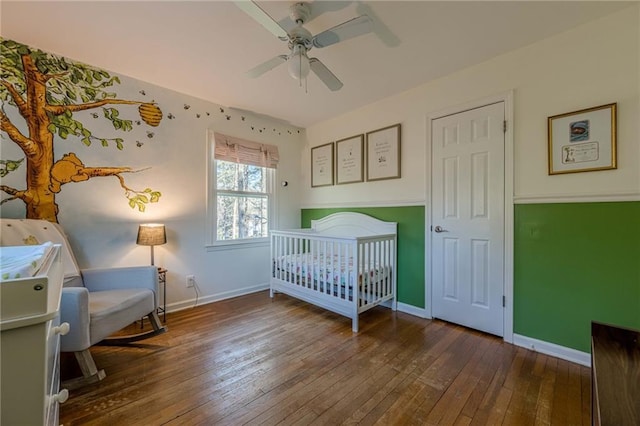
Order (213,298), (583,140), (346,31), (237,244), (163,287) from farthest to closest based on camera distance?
(237,244) → (213,298) → (163,287) → (583,140) → (346,31)

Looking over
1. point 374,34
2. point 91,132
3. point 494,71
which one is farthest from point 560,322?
point 91,132

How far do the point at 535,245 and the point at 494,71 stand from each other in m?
1.50

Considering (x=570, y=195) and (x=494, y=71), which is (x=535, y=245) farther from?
(x=494, y=71)

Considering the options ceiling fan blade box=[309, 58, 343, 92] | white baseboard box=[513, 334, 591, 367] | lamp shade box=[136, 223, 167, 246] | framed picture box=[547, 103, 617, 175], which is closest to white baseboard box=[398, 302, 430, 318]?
white baseboard box=[513, 334, 591, 367]

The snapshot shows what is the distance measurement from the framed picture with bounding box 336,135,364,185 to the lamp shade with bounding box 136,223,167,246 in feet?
7.03

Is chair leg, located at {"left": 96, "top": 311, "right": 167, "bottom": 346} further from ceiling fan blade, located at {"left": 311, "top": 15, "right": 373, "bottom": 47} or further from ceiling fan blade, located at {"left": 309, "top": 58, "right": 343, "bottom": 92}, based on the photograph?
ceiling fan blade, located at {"left": 311, "top": 15, "right": 373, "bottom": 47}

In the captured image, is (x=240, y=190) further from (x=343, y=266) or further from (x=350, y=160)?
(x=343, y=266)

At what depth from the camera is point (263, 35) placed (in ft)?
6.42

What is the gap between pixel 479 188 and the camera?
91.8 inches

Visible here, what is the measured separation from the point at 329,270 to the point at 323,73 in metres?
1.76

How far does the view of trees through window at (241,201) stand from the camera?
129 inches

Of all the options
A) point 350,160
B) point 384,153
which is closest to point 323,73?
point 384,153

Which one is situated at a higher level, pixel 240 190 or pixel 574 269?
pixel 240 190

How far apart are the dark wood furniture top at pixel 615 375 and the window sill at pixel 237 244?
316 centimetres
